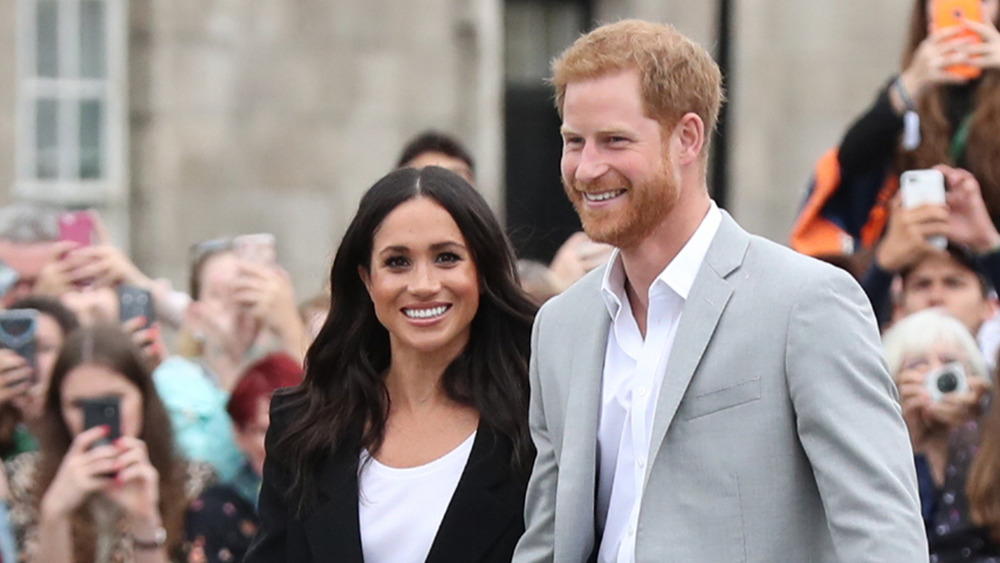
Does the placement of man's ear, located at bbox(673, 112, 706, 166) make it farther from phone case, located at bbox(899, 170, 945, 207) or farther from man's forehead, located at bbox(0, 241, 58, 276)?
man's forehead, located at bbox(0, 241, 58, 276)

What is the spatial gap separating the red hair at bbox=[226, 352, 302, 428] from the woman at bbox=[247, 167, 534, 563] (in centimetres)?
139

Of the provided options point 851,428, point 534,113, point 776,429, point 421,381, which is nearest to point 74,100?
point 534,113

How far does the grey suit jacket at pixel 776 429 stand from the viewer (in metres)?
3.27

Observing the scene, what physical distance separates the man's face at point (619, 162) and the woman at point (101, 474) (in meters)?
2.44

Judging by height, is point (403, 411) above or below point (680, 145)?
below

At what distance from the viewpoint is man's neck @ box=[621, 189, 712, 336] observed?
11.7 ft

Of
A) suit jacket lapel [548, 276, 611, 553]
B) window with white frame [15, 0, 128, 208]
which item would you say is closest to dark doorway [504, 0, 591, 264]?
window with white frame [15, 0, 128, 208]

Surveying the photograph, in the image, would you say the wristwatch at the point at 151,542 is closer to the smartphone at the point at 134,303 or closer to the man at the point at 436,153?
the smartphone at the point at 134,303

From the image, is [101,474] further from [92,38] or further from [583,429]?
[92,38]

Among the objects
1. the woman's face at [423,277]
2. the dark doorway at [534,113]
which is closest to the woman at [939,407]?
the woman's face at [423,277]

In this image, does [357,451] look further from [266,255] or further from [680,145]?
[266,255]

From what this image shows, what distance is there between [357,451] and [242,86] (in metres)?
8.49

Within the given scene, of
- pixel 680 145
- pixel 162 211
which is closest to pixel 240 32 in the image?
pixel 162 211

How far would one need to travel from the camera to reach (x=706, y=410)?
135 inches
